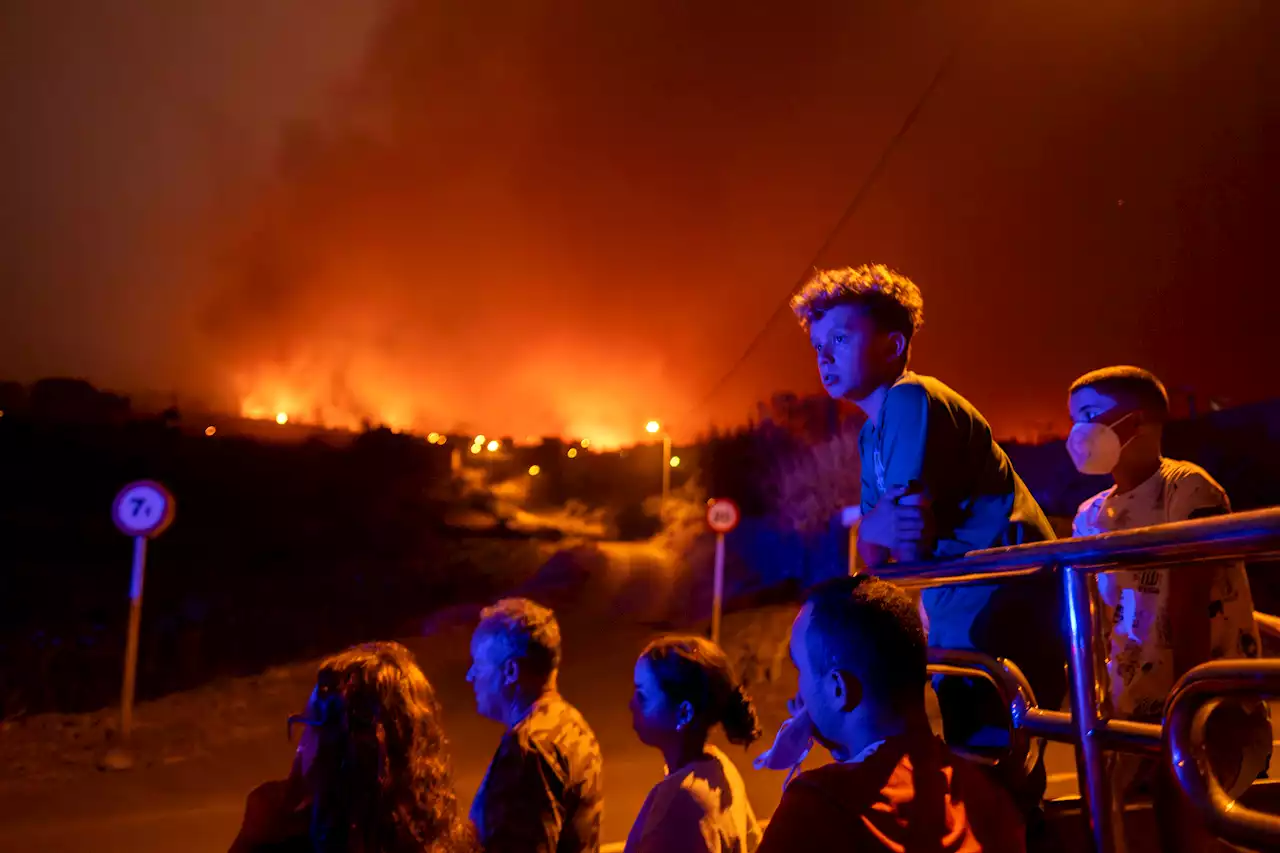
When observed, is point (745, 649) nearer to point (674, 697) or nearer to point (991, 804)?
point (674, 697)

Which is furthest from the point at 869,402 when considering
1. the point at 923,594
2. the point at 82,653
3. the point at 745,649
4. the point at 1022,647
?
the point at 82,653

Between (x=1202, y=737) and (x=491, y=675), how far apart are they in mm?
2614

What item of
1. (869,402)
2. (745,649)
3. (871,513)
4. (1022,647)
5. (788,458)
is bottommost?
(745,649)

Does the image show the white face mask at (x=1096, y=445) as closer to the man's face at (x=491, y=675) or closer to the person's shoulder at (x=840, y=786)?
the person's shoulder at (x=840, y=786)

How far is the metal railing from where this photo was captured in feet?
3.90

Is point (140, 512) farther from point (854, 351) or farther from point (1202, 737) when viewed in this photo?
point (1202, 737)

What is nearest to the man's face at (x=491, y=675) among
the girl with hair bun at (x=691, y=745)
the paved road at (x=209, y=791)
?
the girl with hair bun at (x=691, y=745)

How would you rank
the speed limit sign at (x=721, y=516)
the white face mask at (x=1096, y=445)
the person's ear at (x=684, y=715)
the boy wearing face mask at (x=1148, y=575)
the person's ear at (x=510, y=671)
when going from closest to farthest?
the boy wearing face mask at (x=1148, y=575) < the person's ear at (x=684, y=715) < the white face mask at (x=1096, y=445) < the person's ear at (x=510, y=671) < the speed limit sign at (x=721, y=516)

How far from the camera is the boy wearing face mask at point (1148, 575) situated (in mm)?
2525

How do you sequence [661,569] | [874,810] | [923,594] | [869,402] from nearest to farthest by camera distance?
[874,810], [923,594], [869,402], [661,569]

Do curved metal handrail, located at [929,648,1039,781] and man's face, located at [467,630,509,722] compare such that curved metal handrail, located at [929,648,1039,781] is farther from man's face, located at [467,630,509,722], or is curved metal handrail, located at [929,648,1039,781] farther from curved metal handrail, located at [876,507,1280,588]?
man's face, located at [467,630,509,722]

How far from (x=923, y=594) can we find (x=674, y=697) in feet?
3.17

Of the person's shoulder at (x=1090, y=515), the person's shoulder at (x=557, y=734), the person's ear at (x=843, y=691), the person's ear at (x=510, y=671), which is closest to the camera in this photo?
the person's ear at (x=843, y=691)

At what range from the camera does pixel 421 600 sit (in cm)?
2483
